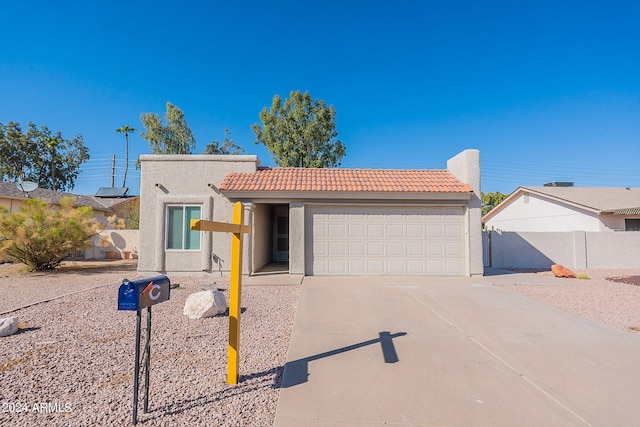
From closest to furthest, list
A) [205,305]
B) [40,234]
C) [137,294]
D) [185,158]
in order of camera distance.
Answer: [137,294], [205,305], [185,158], [40,234]

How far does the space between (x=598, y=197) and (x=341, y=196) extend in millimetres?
20805

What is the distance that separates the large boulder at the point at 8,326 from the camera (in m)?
4.78

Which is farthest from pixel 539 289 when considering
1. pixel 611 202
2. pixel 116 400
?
pixel 611 202

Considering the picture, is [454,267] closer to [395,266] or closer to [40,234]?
[395,266]

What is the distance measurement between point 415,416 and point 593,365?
114 inches

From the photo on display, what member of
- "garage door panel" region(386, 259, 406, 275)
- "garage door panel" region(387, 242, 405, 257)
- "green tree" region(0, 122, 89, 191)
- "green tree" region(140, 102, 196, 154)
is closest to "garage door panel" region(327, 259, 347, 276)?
"garage door panel" region(386, 259, 406, 275)

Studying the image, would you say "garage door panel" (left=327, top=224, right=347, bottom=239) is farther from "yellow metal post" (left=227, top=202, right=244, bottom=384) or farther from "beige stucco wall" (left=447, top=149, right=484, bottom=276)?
"yellow metal post" (left=227, top=202, right=244, bottom=384)

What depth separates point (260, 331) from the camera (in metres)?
5.11

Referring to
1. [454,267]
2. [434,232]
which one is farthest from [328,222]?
[454,267]

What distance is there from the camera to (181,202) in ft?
35.9

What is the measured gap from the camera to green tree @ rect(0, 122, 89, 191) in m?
35.5

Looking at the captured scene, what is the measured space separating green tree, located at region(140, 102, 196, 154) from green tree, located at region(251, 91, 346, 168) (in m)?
8.47

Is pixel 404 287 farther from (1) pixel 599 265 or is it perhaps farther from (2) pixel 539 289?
(1) pixel 599 265

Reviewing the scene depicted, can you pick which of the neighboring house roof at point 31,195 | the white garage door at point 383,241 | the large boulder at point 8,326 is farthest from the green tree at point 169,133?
the large boulder at point 8,326
